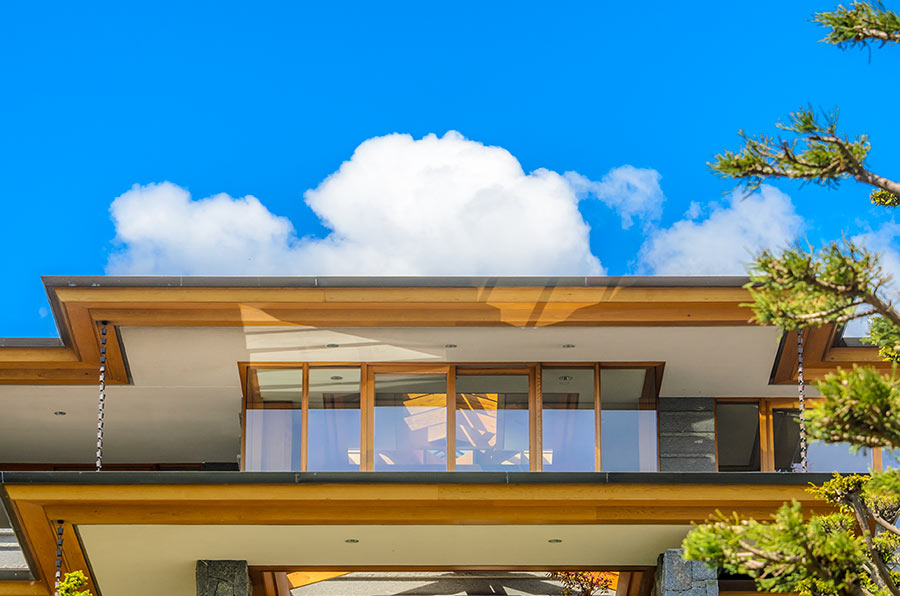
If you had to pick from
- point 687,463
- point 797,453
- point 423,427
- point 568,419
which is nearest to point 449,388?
point 423,427

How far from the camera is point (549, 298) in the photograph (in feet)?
42.1

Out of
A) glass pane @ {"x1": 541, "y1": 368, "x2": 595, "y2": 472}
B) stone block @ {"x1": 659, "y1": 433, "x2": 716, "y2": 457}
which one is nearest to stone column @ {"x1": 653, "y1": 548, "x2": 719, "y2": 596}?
glass pane @ {"x1": 541, "y1": 368, "x2": 595, "y2": 472}

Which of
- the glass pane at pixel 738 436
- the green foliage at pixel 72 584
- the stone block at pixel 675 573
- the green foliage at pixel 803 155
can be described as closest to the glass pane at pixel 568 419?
the stone block at pixel 675 573

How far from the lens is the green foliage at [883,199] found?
26.5 feet

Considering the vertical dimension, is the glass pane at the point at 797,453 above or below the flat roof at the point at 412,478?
above

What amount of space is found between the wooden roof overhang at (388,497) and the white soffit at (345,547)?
0.77ft

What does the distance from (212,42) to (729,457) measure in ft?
288

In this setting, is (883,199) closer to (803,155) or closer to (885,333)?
(885,333)

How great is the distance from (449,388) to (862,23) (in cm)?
786

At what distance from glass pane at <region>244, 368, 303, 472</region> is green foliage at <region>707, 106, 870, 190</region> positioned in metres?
7.92

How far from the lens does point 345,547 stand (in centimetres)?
1276

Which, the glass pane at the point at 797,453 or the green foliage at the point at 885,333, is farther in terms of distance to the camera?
the glass pane at the point at 797,453

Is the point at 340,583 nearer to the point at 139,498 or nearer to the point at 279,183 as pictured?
the point at 139,498

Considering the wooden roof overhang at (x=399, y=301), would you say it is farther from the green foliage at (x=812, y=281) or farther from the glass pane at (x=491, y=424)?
the green foliage at (x=812, y=281)
